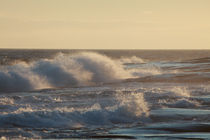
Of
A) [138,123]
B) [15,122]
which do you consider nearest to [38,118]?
[15,122]

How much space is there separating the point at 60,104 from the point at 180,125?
5.30 metres

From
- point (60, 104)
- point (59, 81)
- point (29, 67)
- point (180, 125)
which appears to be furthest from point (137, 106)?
point (29, 67)

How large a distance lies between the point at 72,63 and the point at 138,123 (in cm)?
1937

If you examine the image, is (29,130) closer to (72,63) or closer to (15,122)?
(15,122)

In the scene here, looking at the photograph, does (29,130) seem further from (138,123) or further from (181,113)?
(181,113)

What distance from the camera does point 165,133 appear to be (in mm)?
10094

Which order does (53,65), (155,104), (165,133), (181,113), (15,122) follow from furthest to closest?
(53,65), (155,104), (181,113), (15,122), (165,133)

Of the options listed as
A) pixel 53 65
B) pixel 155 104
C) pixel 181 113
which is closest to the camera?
pixel 181 113

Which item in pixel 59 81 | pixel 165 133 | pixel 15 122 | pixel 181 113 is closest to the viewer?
pixel 165 133

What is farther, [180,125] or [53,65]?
[53,65]

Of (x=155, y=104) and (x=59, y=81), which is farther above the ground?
(x=59, y=81)

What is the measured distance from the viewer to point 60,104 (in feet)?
49.0

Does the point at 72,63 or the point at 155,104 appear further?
the point at 72,63

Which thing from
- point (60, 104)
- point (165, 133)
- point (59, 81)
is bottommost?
point (165, 133)
